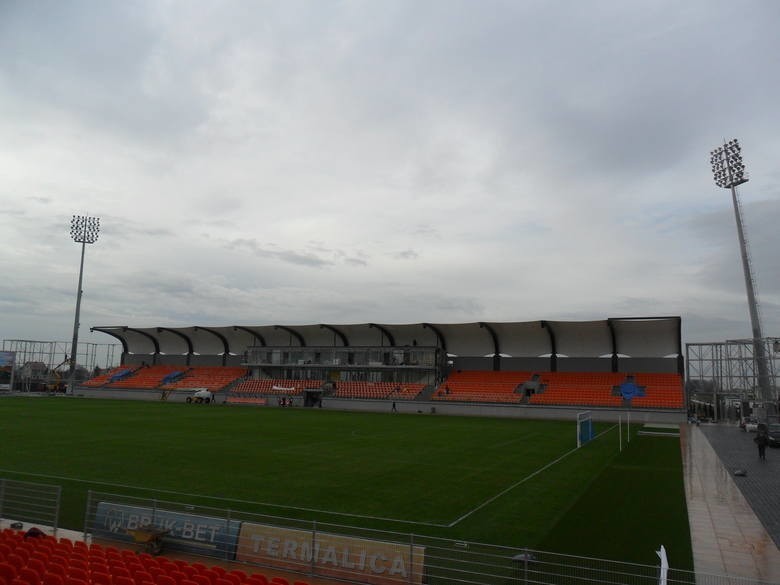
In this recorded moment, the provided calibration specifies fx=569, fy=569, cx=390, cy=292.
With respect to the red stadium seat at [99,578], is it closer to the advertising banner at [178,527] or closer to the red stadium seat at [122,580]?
the red stadium seat at [122,580]

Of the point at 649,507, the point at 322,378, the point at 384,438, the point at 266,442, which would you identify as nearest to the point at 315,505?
the point at 649,507

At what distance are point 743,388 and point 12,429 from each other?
58.8m

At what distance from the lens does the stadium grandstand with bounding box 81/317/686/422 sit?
60375mm

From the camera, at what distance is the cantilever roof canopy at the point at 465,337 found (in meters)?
61.6

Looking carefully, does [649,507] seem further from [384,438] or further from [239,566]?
[384,438]

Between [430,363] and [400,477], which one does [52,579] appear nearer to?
[400,477]

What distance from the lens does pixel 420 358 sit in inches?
2761

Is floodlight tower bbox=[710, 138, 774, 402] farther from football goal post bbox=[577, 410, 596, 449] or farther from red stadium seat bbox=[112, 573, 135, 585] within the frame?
red stadium seat bbox=[112, 573, 135, 585]

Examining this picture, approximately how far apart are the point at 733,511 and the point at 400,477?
35.8ft

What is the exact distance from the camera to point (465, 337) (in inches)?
2771

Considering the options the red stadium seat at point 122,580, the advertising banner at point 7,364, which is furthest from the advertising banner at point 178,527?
the advertising banner at point 7,364

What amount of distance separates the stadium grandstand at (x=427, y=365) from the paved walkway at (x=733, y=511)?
26869 mm

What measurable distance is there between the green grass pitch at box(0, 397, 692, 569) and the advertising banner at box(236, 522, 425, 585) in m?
3.11

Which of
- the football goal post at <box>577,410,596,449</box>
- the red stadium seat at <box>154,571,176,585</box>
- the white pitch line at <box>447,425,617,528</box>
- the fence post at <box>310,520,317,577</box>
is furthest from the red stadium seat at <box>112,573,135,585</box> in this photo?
the football goal post at <box>577,410,596,449</box>
